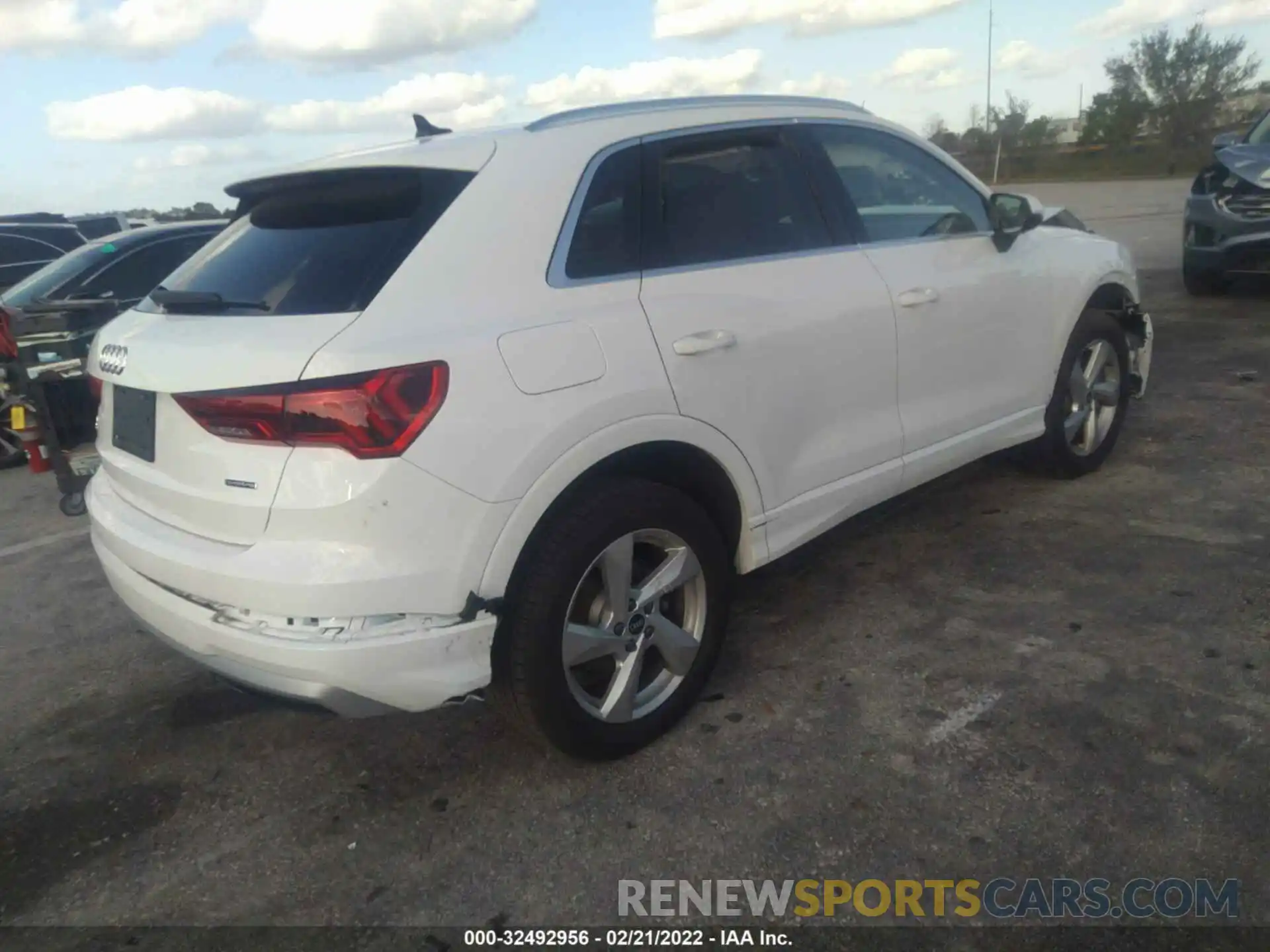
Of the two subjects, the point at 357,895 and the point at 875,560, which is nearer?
the point at 357,895

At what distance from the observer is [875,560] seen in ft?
13.8

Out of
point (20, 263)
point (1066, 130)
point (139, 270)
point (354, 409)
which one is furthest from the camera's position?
point (1066, 130)

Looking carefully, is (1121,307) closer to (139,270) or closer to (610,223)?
(610,223)

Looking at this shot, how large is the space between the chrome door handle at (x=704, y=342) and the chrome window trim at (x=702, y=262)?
207 mm

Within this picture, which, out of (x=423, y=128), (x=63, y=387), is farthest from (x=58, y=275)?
(x=423, y=128)

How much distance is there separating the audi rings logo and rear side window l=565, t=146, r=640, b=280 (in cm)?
125

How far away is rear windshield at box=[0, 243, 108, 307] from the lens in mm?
7129

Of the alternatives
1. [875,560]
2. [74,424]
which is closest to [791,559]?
[875,560]

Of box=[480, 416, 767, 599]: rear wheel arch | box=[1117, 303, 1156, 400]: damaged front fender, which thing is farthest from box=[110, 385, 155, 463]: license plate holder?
box=[1117, 303, 1156, 400]: damaged front fender

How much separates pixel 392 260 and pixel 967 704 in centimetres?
213

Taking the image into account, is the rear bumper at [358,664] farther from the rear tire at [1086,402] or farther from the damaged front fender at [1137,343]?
the damaged front fender at [1137,343]

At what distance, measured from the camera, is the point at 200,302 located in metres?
2.76

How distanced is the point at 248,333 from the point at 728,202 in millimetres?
1560

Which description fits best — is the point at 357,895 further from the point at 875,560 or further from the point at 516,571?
the point at 875,560
